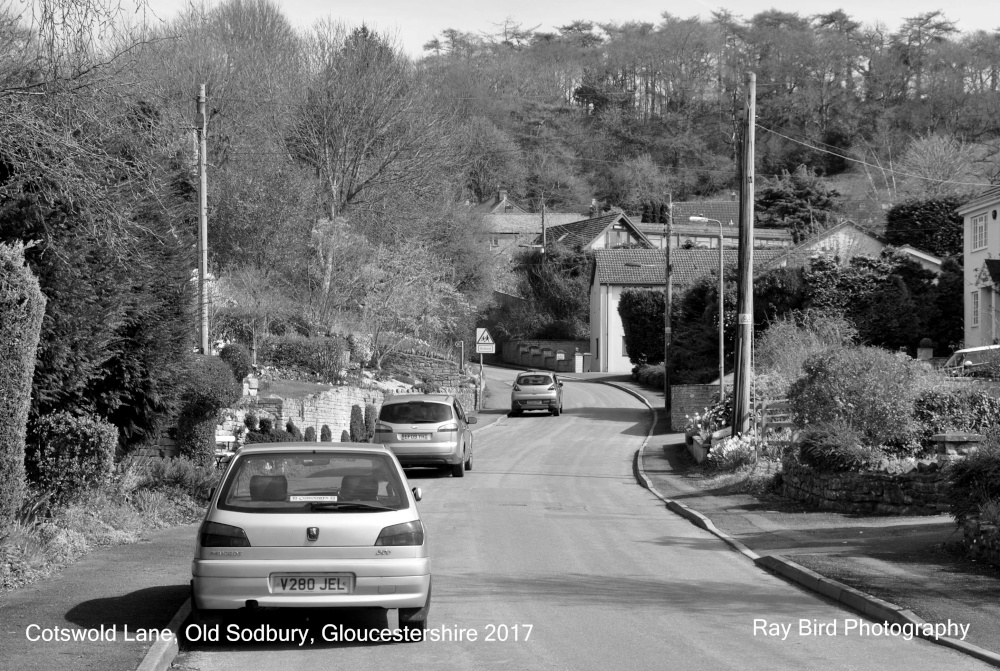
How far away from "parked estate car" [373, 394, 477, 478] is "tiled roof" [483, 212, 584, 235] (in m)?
57.8

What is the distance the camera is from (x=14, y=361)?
928 cm

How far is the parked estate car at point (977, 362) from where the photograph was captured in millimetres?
22575

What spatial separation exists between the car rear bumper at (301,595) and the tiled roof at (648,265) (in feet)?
196

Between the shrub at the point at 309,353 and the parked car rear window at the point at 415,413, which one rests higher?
the shrub at the point at 309,353

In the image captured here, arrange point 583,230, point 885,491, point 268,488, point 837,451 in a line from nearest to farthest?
point 268,488 → point 885,491 → point 837,451 → point 583,230

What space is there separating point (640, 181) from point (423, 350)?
153 feet

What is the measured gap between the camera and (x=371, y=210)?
45.5 metres

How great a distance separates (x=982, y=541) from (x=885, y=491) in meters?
5.56

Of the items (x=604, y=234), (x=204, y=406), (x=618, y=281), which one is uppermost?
(x=604, y=234)

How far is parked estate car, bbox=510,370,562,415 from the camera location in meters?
43.5

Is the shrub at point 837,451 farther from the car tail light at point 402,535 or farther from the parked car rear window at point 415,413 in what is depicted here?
the car tail light at point 402,535

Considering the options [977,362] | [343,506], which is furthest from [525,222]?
[343,506]

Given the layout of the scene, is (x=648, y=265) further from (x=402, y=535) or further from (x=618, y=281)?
(x=402, y=535)

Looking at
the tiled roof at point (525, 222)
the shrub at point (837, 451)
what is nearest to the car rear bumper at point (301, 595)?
the shrub at point (837, 451)
